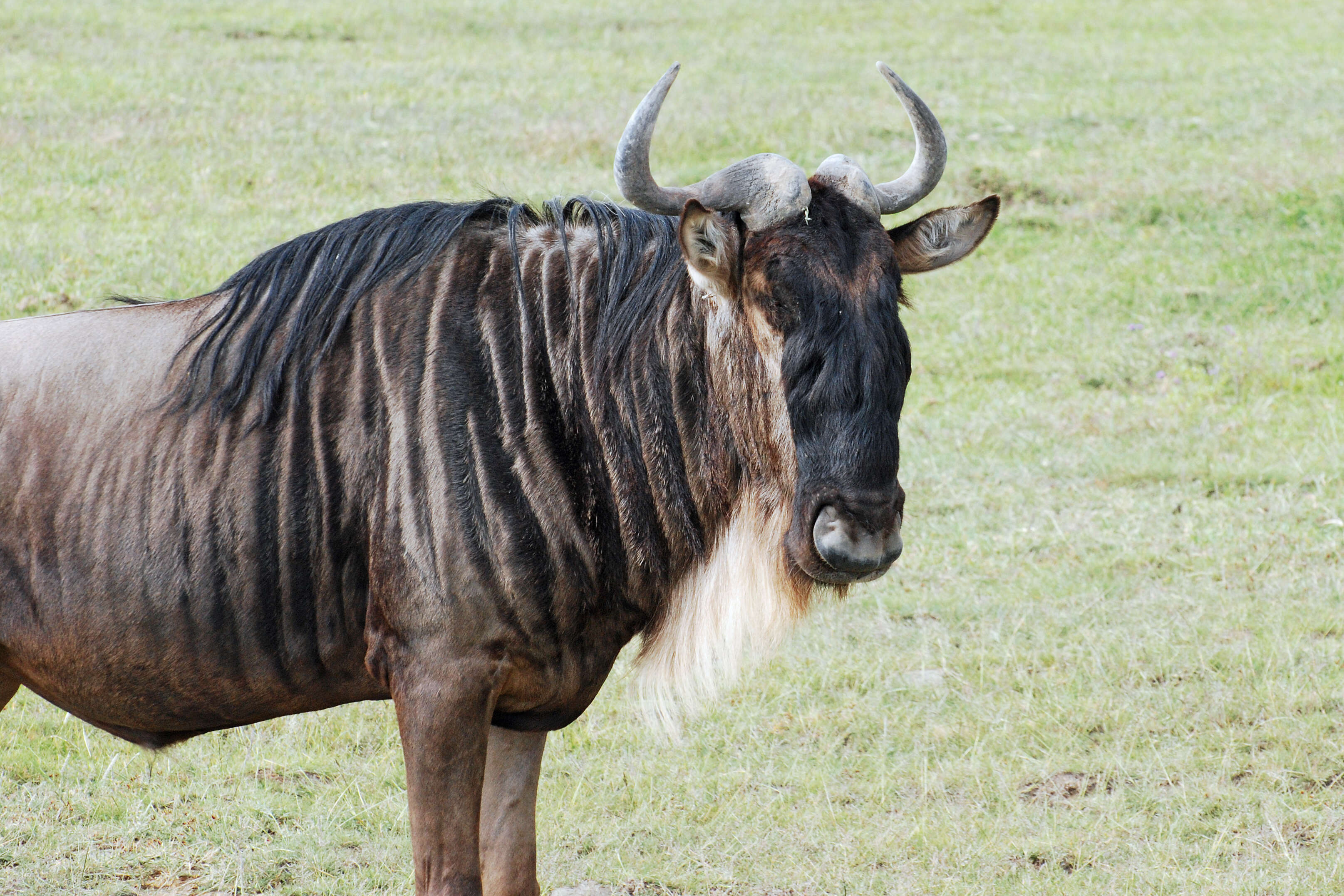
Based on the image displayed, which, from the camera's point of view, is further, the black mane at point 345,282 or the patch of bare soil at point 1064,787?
the patch of bare soil at point 1064,787

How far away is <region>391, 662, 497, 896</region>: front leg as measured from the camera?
10.7 feet

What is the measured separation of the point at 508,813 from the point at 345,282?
54.2 inches

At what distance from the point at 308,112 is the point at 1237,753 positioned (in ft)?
38.1

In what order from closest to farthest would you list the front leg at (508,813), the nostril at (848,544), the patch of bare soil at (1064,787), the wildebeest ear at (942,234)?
1. the nostril at (848,544)
2. the wildebeest ear at (942,234)
3. the front leg at (508,813)
4. the patch of bare soil at (1064,787)

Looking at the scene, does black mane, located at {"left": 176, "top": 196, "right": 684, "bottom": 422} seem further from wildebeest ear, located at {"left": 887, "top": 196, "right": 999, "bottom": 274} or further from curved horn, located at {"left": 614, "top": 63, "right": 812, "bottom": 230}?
wildebeest ear, located at {"left": 887, "top": 196, "right": 999, "bottom": 274}

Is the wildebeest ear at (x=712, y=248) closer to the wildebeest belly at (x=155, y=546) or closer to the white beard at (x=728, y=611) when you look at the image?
the white beard at (x=728, y=611)

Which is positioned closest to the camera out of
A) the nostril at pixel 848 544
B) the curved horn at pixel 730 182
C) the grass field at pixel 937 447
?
the nostril at pixel 848 544

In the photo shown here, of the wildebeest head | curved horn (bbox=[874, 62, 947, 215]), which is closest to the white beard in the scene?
the wildebeest head

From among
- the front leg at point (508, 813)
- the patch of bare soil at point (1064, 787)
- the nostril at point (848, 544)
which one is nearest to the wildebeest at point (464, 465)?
the nostril at point (848, 544)

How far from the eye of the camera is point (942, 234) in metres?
3.51

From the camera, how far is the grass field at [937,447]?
457 cm

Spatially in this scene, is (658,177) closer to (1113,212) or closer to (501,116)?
(501,116)

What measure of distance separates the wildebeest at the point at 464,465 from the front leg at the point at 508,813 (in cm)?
20

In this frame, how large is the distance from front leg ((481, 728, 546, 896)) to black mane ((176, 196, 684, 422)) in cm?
100
